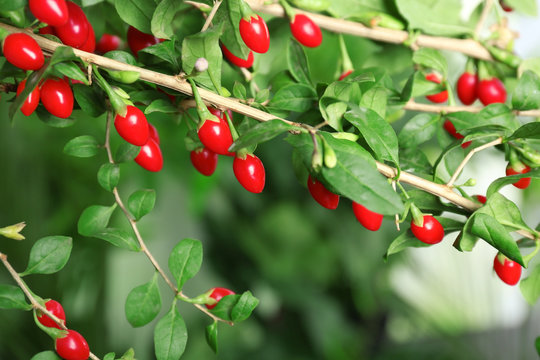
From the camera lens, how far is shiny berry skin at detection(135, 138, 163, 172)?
0.32 m

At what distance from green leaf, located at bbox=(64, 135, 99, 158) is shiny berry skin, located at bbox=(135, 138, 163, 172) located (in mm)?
33

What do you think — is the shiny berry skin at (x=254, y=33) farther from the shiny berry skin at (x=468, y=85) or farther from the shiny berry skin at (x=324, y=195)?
the shiny berry skin at (x=468, y=85)

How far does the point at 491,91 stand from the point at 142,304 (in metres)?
0.31

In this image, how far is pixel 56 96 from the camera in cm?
27

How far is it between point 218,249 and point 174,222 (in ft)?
0.79

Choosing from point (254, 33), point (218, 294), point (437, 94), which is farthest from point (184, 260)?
point (437, 94)

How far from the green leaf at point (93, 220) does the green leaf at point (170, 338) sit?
68 millimetres

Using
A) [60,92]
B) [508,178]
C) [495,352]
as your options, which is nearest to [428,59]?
[508,178]

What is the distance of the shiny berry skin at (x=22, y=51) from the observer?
0.79 ft

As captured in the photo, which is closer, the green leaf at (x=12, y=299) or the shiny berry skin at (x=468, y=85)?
the green leaf at (x=12, y=299)

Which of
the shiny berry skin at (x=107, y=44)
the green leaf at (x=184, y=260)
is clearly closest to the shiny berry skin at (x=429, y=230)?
the green leaf at (x=184, y=260)

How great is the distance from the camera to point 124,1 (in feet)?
0.98

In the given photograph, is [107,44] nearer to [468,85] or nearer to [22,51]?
[22,51]

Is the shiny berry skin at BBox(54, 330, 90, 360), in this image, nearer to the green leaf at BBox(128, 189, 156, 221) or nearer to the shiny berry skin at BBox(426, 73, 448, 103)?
the green leaf at BBox(128, 189, 156, 221)
